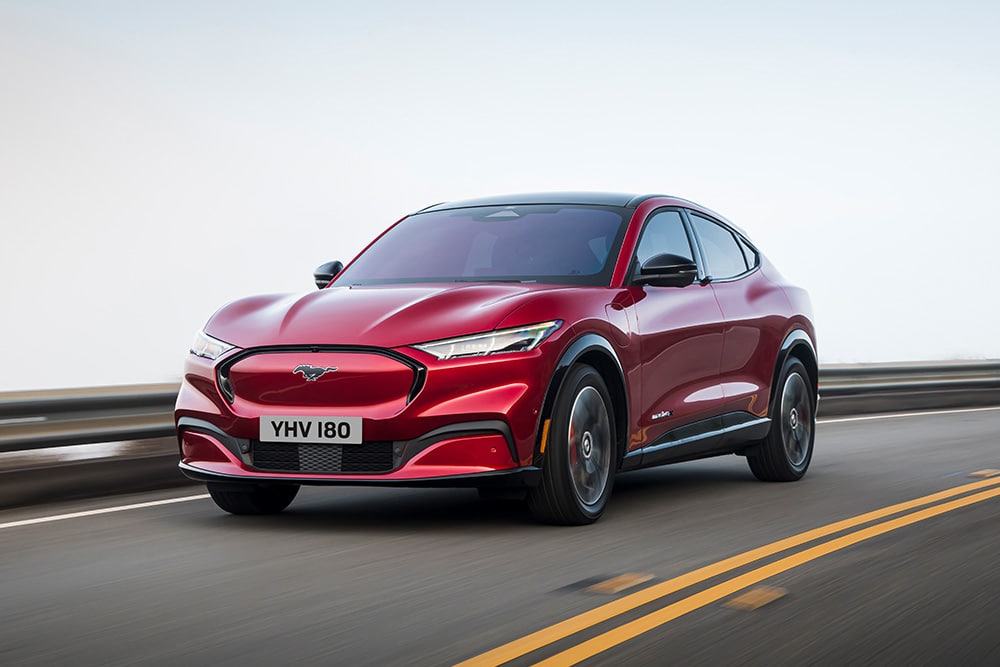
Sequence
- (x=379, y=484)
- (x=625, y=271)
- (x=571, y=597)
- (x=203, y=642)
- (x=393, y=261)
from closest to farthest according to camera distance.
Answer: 1. (x=203, y=642)
2. (x=571, y=597)
3. (x=379, y=484)
4. (x=625, y=271)
5. (x=393, y=261)

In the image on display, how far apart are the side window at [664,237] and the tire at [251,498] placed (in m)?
2.32

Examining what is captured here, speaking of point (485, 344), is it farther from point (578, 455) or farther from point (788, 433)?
point (788, 433)

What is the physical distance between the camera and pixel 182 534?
22.4 ft

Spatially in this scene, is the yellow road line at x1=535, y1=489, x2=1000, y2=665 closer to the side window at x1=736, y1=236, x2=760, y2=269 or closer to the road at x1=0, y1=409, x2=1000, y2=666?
the road at x1=0, y1=409, x2=1000, y2=666

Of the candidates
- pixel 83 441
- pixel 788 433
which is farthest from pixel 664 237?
pixel 83 441

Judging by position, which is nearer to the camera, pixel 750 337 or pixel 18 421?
pixel 18 421

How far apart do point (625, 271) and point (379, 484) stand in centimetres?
194

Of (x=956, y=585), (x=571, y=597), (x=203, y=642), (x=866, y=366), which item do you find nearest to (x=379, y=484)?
(x=571, y=597)

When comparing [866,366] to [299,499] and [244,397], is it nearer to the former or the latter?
[299,499]

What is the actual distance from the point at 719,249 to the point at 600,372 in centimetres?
211

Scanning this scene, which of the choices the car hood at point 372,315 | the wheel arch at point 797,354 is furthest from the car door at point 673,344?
the wheel arch at point 797,354

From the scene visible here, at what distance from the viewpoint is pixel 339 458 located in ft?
21.4

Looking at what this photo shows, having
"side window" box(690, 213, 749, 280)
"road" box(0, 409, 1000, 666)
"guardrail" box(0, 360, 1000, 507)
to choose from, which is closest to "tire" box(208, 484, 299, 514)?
"road" box(0, 409, 1000, 666)

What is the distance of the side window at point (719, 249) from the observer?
885cm
